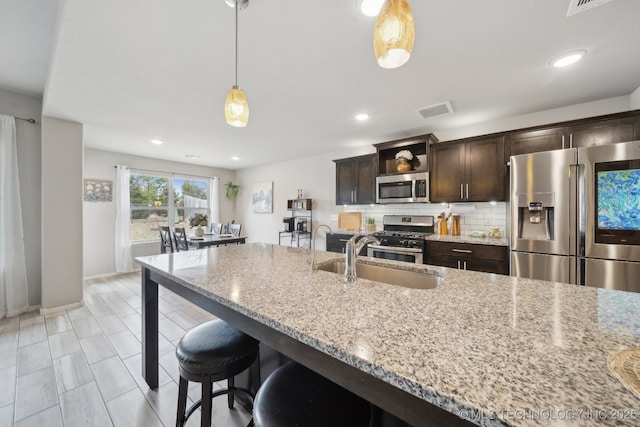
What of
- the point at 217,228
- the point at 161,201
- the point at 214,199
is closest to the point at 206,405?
the point at 217,228

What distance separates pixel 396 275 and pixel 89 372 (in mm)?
2460

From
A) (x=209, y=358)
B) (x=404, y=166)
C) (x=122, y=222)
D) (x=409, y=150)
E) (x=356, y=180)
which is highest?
(x=409, y=150)

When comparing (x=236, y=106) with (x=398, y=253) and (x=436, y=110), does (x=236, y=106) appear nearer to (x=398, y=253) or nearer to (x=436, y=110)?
(x=436, y=110)

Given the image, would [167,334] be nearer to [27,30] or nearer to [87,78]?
[87,78]

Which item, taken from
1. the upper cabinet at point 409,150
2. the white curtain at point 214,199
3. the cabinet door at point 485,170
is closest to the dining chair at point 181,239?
the white curtain at point 214,199

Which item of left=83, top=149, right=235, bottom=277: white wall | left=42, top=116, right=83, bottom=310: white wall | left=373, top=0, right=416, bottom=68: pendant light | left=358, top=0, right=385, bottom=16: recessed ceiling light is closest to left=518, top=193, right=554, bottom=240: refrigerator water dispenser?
left=358, top=0, right=385, bottom=16: recessed ceiling light

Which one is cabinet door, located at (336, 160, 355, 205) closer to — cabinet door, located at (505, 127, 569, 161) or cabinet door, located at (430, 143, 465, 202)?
cabinet door, located at (430, 143, 465, 202)

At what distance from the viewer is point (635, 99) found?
2344mm

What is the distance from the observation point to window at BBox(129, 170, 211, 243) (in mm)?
5156

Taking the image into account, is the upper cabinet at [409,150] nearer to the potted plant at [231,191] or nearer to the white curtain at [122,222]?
the potted plant at [231,191]

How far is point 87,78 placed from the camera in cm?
215

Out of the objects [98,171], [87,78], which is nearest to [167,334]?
[87,78]

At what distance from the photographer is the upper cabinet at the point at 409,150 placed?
3.41m

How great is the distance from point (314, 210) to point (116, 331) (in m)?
3.44
